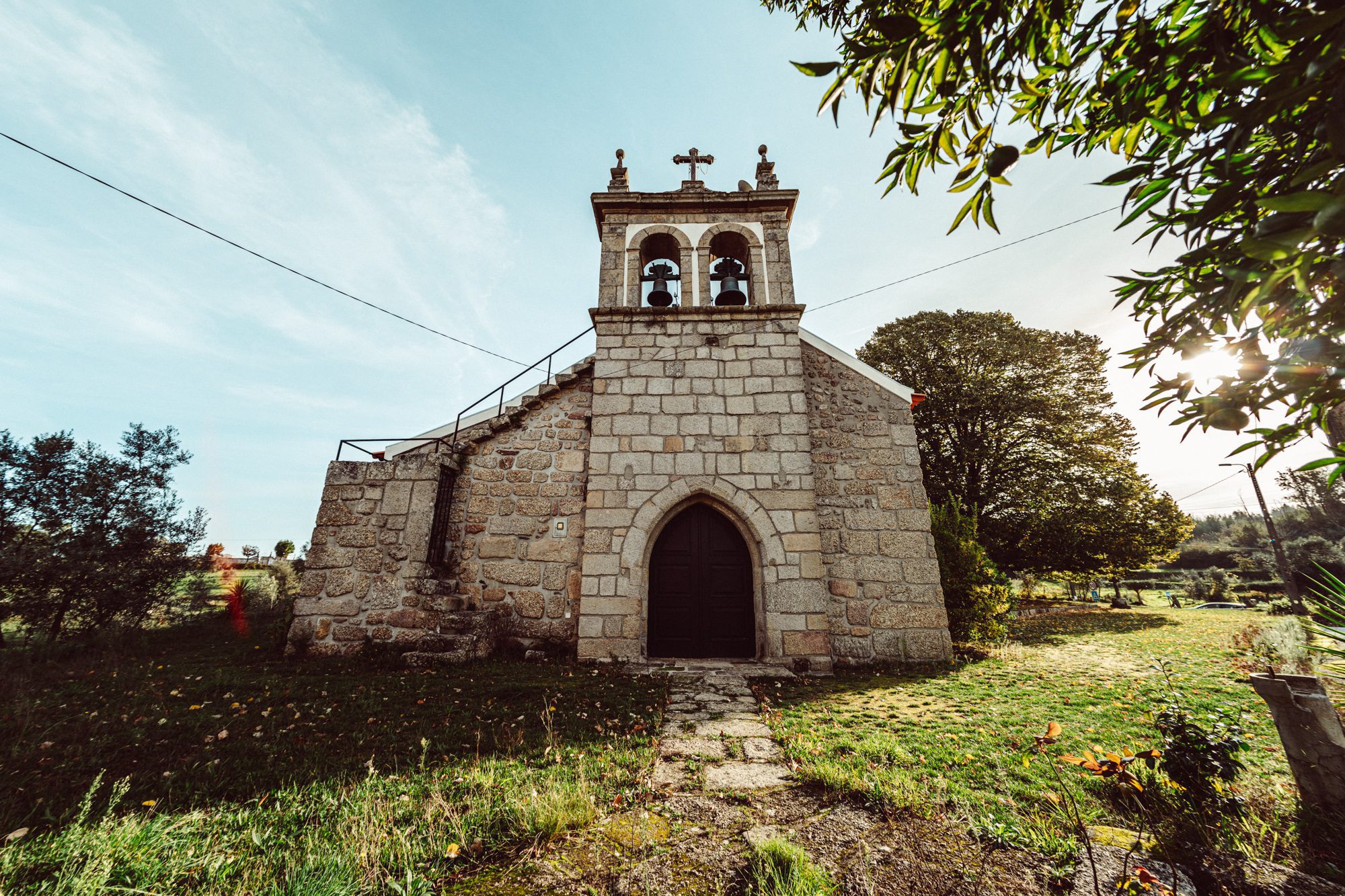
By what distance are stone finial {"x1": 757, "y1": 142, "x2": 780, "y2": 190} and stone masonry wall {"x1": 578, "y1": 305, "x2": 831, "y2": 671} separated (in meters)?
2.39

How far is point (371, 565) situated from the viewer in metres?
6.48

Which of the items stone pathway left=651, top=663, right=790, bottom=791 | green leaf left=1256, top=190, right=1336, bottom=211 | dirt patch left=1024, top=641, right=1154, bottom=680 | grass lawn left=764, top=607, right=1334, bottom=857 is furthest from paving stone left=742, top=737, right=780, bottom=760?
dirt patch left=1024, top=641, right=1154, bottom=680

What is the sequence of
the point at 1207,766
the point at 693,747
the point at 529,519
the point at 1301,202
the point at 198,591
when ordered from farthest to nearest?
the point at 198,591
the point at 529,519
the point at 693,747
the point at 1207,766
the point at 1301,202

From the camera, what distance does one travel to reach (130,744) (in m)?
3.29

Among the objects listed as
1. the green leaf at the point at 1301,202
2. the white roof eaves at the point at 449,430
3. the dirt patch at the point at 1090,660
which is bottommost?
the dirt patch at the point at 1090,660

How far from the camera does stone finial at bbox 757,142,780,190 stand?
798 centimetres

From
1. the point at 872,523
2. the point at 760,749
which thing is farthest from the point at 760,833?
the point at 872,523

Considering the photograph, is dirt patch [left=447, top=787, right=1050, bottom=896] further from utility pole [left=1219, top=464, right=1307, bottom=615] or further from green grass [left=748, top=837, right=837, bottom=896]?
utility pole [left=1219, top=464, right=1307, bottom=615]

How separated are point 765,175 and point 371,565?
28.3ft

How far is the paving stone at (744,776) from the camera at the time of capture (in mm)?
2658

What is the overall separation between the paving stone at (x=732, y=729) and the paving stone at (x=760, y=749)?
103 millimetres

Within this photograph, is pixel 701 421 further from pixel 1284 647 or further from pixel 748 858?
pixel 1284 647

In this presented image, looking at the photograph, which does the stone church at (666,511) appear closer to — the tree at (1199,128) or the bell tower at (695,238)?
the bell tower at (695,238)

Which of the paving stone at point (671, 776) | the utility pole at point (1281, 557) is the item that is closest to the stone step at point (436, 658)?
the paving stone at point (671, 776)
